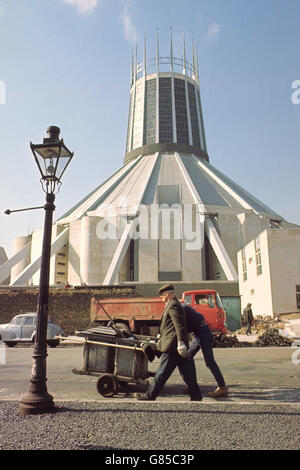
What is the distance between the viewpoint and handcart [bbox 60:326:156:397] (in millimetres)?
5359

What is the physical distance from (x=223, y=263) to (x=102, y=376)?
2245 centimetres

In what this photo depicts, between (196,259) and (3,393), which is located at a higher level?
(196,259)

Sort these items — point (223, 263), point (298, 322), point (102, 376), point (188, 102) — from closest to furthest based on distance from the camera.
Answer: point (102, 376) → point (298, 322) → point (223, 263) → point (188, 102)

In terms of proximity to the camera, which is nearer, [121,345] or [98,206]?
[121,345]

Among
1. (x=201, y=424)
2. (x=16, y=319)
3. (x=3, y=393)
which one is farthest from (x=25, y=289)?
(x=201, y=424)

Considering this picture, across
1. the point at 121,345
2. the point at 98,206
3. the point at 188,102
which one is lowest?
the point at 121,345

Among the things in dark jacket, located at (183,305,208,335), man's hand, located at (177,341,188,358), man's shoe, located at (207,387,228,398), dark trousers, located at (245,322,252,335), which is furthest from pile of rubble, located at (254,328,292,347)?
man's hand, located at (177,341,188,358)

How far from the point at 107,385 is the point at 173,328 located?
1573mm

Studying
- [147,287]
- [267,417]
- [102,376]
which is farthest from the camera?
[147,287]

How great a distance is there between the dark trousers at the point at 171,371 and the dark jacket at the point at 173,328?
0.13m

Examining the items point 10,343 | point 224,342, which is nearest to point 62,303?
point 10,343

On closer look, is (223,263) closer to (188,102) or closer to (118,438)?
(118,438)

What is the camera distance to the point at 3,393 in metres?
5.60

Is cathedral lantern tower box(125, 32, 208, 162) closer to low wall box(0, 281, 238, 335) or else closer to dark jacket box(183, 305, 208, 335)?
low wall box(0, 281, 238, 335)
